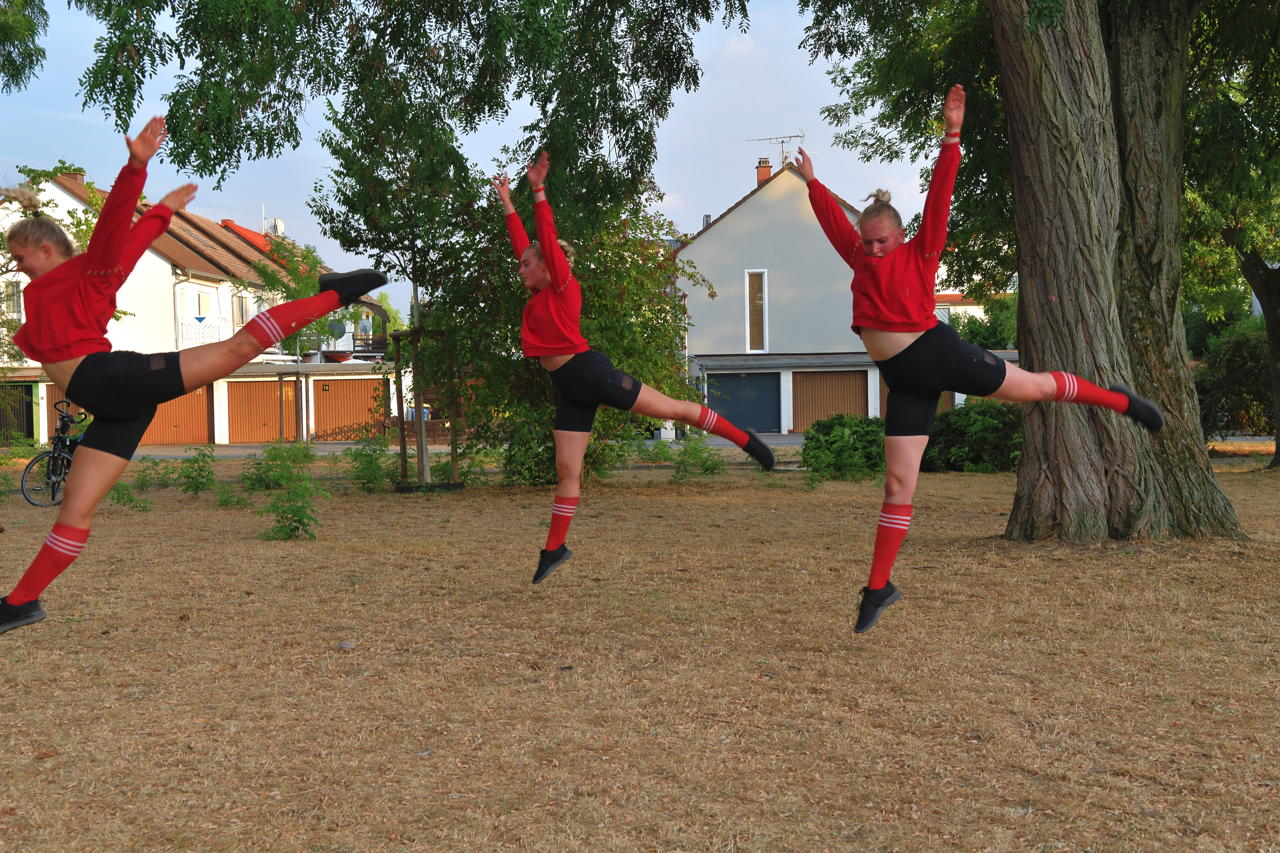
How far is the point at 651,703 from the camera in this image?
5.02m

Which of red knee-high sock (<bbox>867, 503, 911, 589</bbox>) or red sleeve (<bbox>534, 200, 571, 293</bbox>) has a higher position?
red sleeve (<bbox>534, 200, 571, 293</bbox>)

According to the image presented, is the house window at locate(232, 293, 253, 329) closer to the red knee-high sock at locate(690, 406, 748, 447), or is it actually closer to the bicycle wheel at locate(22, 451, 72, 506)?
the bicycle wheel at locate(22, 451, 72, 506)

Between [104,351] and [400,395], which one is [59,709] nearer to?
[104,351]

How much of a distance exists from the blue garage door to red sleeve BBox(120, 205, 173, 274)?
118 ft

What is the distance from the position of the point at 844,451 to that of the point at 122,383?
47.7 feet

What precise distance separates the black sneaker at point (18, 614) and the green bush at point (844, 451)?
13128 mm

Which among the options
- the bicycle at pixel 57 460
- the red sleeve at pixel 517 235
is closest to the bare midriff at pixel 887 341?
the red sleeve at pixel 517 235

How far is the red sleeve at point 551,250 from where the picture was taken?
20.4ft

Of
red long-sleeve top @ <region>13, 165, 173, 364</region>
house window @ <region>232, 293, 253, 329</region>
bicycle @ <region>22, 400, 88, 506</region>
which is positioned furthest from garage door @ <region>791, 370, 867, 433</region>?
red long-sleeve top @ <region>13, 165, 173, 364</region>

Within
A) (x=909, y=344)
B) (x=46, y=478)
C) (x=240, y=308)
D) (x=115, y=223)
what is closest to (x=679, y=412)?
(x=909, y=344)

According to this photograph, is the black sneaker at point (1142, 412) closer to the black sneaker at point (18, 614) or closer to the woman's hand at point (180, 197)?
the woman's hand at point (180, 197)

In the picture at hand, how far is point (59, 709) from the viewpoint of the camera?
16.5 ft

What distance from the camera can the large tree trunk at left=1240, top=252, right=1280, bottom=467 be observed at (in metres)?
19.8

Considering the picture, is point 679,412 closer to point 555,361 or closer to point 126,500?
point 555,361
